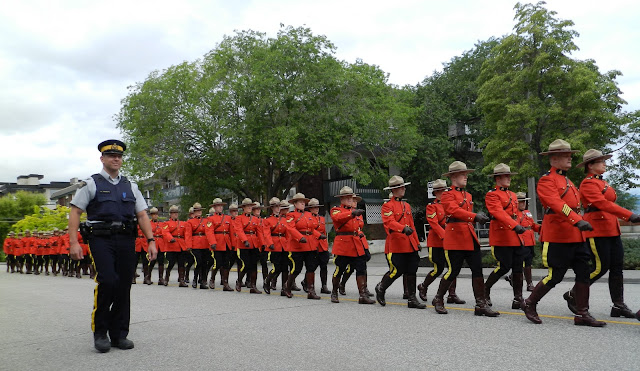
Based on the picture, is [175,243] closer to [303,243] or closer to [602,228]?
[303,243]

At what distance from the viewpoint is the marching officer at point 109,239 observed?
644 cm

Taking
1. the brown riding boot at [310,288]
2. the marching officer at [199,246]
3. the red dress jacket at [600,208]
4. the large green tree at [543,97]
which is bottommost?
the brown riding boot at [310,288]

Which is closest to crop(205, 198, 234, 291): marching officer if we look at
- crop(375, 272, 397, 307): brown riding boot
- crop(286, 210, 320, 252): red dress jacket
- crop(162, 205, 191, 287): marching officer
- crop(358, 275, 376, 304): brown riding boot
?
crop(162, 205, 191, 287): marching officer

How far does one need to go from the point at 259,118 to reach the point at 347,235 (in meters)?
19.5

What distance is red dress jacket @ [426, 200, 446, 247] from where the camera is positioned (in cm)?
1031

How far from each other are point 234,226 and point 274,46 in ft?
58.1

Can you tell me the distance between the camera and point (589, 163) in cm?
764

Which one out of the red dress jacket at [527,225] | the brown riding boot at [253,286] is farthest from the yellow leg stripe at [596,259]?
the brown riding boot at [253,286]

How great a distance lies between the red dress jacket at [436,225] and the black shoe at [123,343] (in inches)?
217

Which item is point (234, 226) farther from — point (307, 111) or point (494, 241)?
point (307, 111)

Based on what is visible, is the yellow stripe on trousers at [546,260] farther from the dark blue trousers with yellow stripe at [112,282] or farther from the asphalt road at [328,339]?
the dark blue trousers with yellow stripe at [112,282]

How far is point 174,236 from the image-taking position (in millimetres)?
16891

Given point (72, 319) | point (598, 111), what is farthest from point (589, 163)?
point (598, 111)

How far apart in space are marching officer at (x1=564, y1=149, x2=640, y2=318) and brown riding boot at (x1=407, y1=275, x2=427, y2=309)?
2.45 meters
